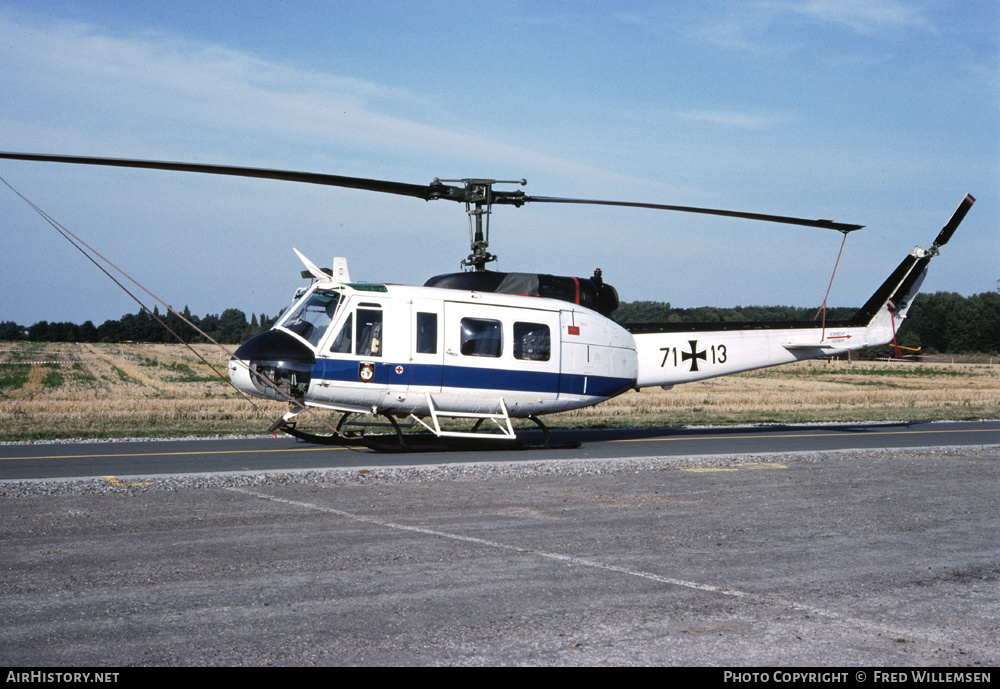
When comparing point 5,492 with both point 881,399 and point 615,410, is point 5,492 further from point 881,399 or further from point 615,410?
point 881,399

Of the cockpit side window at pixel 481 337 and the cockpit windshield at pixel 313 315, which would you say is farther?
the cockpit side window at pixel 481 337

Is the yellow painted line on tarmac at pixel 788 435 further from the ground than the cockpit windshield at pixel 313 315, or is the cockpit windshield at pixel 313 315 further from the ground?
the cockpit windshield at pixel 313 315

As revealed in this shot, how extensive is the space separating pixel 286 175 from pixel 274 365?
3.40m

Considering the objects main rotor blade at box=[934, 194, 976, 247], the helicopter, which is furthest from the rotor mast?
main rotor blade at box=[934, 194, 976, 247]

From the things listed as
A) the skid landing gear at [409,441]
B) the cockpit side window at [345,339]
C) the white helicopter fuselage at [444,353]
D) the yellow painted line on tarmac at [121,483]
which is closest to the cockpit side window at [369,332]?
the white helicopter fuselage at [444,353]

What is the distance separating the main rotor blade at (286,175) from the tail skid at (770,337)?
A: 5.67 metres

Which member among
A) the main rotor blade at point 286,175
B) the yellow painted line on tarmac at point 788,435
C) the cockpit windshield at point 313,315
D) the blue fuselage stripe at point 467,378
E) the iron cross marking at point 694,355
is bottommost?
the yellow painted line on tarmac at point 788,435

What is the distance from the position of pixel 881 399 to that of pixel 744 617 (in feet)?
99.0

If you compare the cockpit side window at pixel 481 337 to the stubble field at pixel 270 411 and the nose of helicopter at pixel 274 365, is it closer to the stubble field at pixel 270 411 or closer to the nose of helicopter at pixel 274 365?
the nose of helicopter at pixel 274 365

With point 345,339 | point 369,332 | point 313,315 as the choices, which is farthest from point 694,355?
point 313,315

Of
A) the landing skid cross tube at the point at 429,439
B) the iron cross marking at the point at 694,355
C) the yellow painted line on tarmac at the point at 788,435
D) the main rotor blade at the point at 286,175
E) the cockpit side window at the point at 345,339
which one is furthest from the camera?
the yellow painted line on tarmac at the point at 788,435

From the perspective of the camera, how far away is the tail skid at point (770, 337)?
1780 centimetres

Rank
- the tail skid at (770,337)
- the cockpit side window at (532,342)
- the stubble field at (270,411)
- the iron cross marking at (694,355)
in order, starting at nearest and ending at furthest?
1. the cockpit side window at (532,342)
2. the tail skid at (770,337)
3. the iron cross marking at (694,355)
4. the stubble field at (270,411)

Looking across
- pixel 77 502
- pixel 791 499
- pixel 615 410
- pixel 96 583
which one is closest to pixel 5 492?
pixel 77 502
